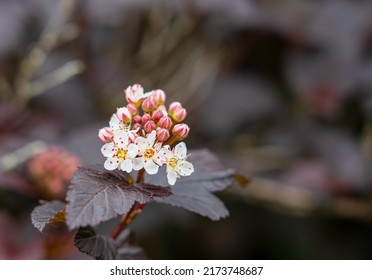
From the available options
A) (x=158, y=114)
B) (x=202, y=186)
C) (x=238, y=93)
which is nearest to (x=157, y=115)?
(x=158, y=114)

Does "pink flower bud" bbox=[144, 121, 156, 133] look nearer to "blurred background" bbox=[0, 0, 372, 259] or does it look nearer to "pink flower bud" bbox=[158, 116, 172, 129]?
"pink flower bud" bbox=[158, 116, 172, 129]

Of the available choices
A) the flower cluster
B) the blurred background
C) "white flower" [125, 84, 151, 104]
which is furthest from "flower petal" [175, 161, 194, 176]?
the blurred background

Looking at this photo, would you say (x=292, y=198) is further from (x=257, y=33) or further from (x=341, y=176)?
(x=257, y=33)

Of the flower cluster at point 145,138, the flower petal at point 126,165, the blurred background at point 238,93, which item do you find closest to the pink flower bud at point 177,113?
the flower cluster at point 145,138

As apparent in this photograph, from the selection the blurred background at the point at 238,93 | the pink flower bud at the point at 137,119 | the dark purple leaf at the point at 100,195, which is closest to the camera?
the dark purple leaf at the point at 100,195

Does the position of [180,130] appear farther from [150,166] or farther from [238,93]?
[238,93]

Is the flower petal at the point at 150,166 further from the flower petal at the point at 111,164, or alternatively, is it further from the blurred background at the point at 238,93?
the blurred background at the point at 238,93

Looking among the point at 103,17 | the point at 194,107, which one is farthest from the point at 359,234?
the point at 103,17
